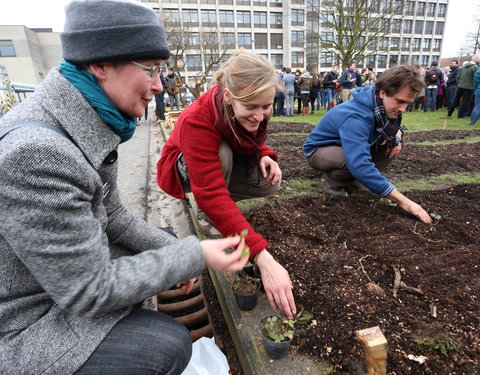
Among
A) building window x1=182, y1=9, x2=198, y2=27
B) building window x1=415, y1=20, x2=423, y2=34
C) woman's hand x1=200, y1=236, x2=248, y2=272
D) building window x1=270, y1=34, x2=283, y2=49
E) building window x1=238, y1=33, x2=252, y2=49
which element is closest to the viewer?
woman's hand x1=200, y1=236, x2=248, y2=272

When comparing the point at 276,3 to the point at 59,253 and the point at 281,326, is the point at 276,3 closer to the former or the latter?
the point at 281,326

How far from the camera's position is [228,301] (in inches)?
70.0

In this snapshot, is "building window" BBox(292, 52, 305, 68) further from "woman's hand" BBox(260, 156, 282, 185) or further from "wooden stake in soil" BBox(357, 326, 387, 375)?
"wooden stake in soil" BBox(357, 326, 387, 375)

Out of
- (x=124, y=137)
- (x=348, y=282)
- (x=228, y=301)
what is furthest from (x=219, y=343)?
(x=124, y=137)

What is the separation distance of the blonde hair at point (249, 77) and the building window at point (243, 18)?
50836 mm

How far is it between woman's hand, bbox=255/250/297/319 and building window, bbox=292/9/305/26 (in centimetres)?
5292

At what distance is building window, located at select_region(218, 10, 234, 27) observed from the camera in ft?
150

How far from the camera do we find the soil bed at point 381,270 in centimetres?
139

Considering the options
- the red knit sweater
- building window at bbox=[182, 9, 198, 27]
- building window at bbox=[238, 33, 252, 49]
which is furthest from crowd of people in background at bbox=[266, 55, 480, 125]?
building window at bbox=[182, 9, 198, 27]

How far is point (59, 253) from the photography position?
0.84 m

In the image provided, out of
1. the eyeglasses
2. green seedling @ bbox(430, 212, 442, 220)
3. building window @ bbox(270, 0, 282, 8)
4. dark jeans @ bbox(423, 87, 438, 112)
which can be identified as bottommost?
dark jeans @ bbox(423, 87, 438, 112)

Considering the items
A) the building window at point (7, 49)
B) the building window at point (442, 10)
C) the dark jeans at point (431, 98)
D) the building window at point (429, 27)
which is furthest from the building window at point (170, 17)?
the building window at point (442, 10)

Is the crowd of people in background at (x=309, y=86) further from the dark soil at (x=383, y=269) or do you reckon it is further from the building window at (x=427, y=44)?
the building window at (x=427, y=44)

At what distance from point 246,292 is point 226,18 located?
169 feet
